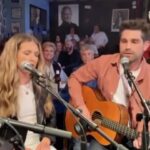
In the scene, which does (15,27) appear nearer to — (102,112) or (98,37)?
(98,37)

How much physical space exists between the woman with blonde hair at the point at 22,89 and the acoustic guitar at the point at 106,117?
1.08ft

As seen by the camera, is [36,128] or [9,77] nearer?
[36,128]

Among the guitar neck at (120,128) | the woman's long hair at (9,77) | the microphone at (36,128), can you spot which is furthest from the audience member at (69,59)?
the microphone at (36,128)

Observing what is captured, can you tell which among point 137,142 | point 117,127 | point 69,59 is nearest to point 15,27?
point 69,59

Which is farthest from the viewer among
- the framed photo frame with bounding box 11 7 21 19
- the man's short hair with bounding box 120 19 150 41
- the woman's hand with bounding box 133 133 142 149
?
the framed photo frame with bounding box 11 7 21 19

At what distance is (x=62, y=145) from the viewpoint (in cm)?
351

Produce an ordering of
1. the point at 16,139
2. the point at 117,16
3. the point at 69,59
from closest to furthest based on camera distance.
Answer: the point at 16,139 → the point at 69,59 → the point at 117,16

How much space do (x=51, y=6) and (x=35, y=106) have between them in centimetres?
335

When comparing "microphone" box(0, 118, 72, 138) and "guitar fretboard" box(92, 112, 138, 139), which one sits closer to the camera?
"microphone" box(0, 118, 72, 138)

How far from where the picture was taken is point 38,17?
5.32 meters

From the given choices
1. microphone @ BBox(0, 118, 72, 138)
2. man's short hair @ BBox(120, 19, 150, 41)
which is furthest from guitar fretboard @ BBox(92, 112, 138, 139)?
microphone @ BBox(0, 118, 72, 138)

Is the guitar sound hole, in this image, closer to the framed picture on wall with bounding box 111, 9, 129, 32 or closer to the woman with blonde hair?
the woman with blonde hair

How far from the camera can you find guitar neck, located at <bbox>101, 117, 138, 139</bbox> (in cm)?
214

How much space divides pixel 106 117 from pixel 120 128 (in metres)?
0.22
